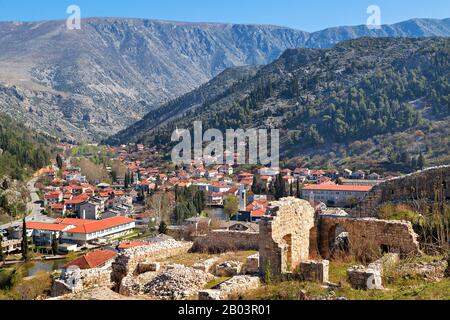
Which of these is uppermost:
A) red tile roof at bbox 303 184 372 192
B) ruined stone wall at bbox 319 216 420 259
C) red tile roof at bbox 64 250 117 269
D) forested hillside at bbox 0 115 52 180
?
forested hillside at bbox 0 115 52 180

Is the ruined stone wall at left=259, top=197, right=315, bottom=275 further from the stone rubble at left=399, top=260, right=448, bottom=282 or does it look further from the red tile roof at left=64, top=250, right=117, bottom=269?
the red tile roof at left=64, top=250, right=117, bottom=269

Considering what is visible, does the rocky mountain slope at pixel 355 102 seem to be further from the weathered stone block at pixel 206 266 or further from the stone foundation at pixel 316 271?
the stone foundation at pixel 316 271

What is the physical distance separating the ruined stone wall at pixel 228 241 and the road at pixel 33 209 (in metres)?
44.2

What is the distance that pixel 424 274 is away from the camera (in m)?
9.32

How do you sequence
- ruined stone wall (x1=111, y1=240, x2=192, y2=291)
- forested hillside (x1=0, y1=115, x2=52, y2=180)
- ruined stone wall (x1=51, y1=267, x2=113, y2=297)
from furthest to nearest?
forested hillside (x1=0, y1=115, x2=52, y2=180)
ruined stone wall (x1=111, y1=240, x2=192, y2=291)
ruined stone wall (x1=51, y1=267, x2=113, y2=297)

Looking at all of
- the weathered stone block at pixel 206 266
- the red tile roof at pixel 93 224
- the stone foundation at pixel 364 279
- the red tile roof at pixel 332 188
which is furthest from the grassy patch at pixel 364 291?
the red tile roof at pixel 332 188

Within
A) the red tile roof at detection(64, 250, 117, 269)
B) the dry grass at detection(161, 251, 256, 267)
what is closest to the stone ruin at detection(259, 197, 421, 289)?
the dry grass at detection(161, 251, 256, 267)

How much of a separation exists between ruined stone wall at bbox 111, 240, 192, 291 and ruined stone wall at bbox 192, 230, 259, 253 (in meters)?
0.86

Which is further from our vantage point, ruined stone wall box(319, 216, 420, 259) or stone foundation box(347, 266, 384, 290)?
ruined stone wall box(319, 216, 420, 259)

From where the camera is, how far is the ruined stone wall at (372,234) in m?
11.3

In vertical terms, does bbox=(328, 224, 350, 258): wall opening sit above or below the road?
above

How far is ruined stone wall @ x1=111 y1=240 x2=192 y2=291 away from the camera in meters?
11.6

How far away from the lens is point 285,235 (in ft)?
35.7

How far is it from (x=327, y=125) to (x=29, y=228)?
62372mm
